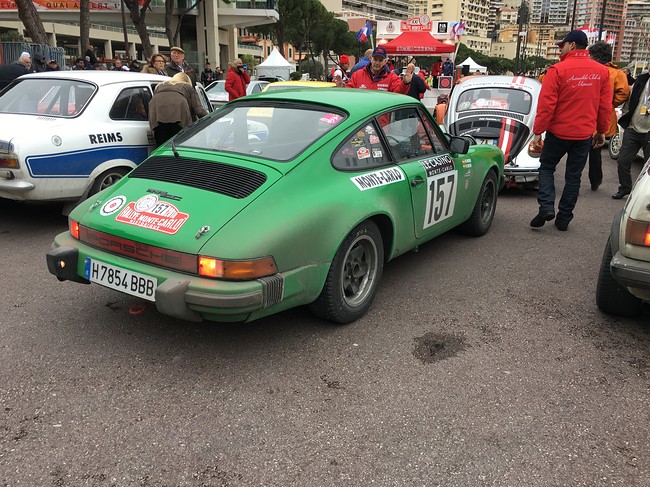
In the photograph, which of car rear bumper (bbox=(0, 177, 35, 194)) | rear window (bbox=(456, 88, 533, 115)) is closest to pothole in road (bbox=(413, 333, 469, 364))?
car rear bumper (bbox=(0, 177, 35, 194))

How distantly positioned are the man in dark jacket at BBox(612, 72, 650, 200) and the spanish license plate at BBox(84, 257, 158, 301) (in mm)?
6466

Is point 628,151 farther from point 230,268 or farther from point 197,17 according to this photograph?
point 197,17

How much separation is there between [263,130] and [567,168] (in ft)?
12.1

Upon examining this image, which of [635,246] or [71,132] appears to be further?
[71,132]

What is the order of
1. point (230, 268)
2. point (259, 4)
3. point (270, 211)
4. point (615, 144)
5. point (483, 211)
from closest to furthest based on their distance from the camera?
point (230, 268) → point (270, 211) → point (483, 211) → point (615, 144) → point (259, 4)

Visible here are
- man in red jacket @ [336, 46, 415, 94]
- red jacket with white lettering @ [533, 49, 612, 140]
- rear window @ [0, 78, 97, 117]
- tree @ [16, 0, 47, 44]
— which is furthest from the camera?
tree @ [16, 0, 47, 44]

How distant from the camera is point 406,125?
434cm

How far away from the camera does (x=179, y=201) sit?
124 inches

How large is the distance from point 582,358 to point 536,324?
0.49m

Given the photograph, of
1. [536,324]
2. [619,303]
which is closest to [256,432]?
[536,324]

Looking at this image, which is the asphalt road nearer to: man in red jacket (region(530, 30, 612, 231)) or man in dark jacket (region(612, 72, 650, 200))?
man in red jacket (region(530, 30, 612, 231))

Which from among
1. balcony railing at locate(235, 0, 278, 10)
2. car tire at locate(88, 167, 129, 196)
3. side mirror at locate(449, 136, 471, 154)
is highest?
balcony railing at locate(235, 0, 278, 10)

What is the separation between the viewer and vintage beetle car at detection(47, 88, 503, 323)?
2885 mm

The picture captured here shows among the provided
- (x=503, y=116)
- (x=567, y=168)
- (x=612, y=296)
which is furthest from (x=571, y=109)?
(x=503, y=116)
